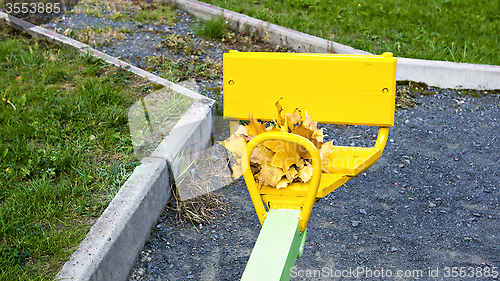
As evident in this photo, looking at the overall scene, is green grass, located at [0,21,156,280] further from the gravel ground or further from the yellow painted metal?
the yellow painted metal

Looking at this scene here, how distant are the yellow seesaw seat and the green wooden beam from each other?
0.45 meters

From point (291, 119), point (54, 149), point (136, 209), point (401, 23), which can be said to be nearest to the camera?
point (291, 119)

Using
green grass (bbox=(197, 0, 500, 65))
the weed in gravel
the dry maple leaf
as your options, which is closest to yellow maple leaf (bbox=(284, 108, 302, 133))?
the dry maple leaf

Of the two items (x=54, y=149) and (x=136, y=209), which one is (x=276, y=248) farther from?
(x=54, y=149)

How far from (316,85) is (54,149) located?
6.00ft

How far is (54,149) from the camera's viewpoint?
300 cm

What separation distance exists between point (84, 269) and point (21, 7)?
461 cm

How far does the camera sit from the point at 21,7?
18.1 feet

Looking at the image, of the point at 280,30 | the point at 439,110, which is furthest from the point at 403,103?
the point at 280,30

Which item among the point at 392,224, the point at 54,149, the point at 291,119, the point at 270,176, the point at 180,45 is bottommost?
the point at 392,224

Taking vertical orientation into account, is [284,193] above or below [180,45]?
below

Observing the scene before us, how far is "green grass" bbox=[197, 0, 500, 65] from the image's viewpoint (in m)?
4.64

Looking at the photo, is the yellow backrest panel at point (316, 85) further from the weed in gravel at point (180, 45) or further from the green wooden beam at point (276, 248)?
the weed in gravel at point (180, 45)

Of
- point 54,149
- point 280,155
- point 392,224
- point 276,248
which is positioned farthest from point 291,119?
point 54,149
